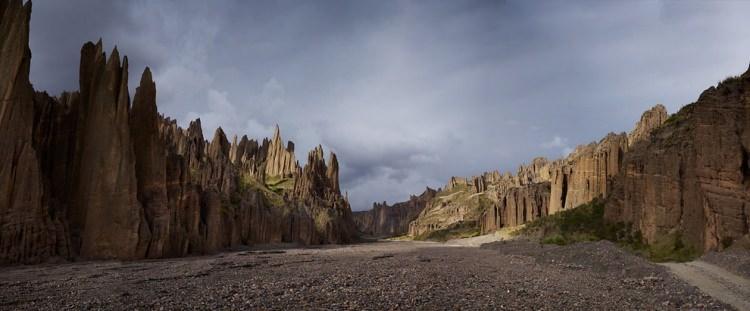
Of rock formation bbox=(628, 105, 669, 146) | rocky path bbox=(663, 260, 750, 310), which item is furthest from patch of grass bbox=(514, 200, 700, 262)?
rock formation bbox=(628, 105, 669, 146)

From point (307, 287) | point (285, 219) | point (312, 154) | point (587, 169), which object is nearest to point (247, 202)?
point (285, 219)

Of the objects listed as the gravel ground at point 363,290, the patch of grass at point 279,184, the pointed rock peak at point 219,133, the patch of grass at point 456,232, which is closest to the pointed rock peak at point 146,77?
the gravel ground at point 363,290

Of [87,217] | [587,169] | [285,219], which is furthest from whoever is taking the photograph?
[285,219]

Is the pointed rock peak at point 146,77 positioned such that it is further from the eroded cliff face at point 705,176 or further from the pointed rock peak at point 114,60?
the eroded cliff face at point 705,176

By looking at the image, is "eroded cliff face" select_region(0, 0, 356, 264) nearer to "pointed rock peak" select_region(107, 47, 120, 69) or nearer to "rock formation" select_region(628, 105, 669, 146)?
"pointed rock peak" select_region(107, 47, 120, 69)

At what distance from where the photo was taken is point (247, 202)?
88.4m

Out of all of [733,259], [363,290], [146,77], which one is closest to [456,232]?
[146,77]

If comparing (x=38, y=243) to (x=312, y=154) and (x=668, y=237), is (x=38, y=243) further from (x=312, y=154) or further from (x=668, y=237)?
(x=312, y=154)

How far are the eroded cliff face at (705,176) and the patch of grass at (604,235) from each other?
83 centimetres

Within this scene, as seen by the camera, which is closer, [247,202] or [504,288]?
[504,288]

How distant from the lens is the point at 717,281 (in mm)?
20328

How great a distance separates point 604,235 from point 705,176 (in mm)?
20086

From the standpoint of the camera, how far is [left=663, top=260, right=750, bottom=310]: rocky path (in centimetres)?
1694

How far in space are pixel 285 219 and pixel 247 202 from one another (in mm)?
16155
